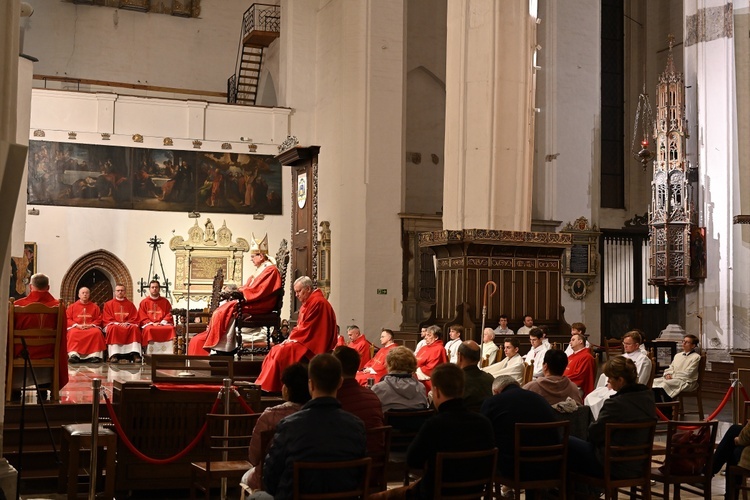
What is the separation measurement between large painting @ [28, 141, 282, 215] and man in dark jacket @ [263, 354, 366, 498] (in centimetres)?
1868

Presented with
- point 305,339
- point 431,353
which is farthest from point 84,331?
point 305,339

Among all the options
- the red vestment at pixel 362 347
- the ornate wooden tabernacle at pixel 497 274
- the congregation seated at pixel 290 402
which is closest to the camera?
the congregation seated at pixel 290 402

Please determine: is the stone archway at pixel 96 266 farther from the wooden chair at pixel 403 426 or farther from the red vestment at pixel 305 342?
the wooden chair at pixel 403 426

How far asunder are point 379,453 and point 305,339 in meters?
4.37

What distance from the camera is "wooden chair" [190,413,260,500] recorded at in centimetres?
630

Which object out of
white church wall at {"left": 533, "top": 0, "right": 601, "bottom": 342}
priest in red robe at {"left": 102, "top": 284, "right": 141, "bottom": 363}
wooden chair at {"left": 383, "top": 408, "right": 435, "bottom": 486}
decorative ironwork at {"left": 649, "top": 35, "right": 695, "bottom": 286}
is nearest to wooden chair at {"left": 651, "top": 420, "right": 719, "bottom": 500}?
wooden chair at {"left": 383, "top": 408, "right": 435, "bottom": 486}

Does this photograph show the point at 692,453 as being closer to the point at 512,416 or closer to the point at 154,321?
the point at 512,416

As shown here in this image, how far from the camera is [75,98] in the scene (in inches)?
883

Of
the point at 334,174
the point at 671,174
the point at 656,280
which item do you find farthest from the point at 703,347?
the point at 334,174

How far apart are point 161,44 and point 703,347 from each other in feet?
58.3

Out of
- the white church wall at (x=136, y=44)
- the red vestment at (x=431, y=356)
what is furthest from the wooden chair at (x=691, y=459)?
the white church wall at (x=136, y=44)

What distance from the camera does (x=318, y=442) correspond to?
4.55m

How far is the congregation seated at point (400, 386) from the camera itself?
7121 mm

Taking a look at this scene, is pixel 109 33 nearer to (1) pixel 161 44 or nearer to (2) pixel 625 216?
(1) pixel 161 44
